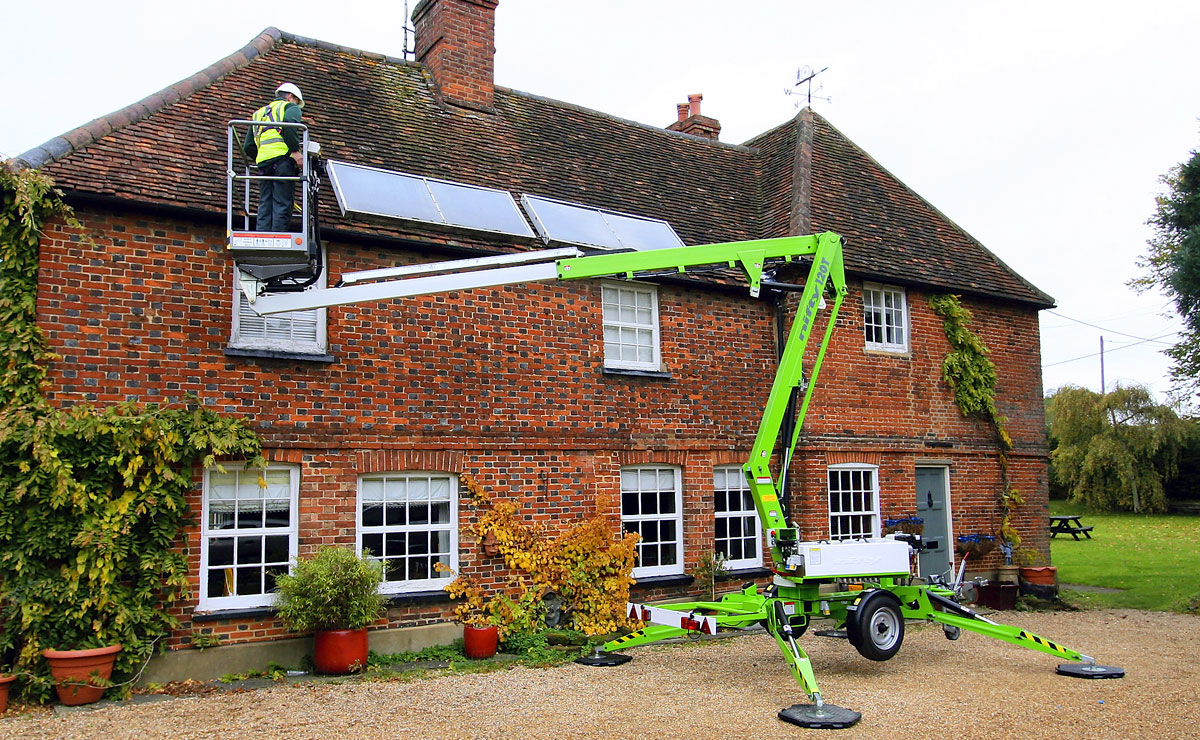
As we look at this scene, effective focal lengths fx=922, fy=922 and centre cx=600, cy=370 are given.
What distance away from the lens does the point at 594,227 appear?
13.3 m

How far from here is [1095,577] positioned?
19.1 meters

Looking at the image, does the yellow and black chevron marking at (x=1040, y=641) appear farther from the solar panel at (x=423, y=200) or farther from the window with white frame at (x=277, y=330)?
the window with white frame at (x=277, y=330)

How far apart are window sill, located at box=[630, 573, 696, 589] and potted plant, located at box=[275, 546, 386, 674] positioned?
393cm

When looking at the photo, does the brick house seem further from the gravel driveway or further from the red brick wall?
the gravel driveway

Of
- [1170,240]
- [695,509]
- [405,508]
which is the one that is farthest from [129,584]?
[1170,240]

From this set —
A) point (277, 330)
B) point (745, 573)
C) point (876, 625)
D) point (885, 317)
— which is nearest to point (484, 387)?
point (277, 330)

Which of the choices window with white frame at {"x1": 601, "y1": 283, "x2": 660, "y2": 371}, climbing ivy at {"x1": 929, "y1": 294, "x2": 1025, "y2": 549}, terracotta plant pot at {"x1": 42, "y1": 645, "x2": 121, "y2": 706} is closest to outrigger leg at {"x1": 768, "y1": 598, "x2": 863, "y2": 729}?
window with white frame at {"x1": 601, "y1": 283, "x2": 660, "y2": 371}

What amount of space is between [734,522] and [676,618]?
4.96 meters

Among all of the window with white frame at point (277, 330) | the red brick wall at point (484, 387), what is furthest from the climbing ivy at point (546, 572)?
the window with white frame at point (277, 330)

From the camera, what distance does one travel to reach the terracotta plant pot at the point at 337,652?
992cm

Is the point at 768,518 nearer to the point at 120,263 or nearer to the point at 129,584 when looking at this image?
the point at 129,584

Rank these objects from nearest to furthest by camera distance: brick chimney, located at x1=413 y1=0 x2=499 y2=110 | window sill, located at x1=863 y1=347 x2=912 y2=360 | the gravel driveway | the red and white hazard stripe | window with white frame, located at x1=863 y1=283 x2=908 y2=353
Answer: the gravel driveway < the red and white hazard stripe < brick chimney, located at x1=413 y1=0 x2=499 y2=110 < window sill, located at x1=863 y1=347 x2=912 y2=360 < window with white frame, located at x1=863 y1=283 x2=908 y2=353

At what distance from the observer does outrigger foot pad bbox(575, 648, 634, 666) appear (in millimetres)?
→ 10453

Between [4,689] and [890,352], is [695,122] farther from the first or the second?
[4,689]
